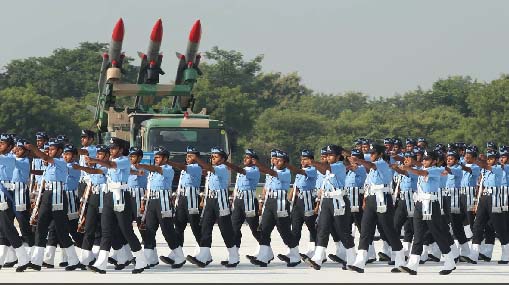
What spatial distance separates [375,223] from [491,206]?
3.01m

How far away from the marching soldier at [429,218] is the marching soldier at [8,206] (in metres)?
5.18

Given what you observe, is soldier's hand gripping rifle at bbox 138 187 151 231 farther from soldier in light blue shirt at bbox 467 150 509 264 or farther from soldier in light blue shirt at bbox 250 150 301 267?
soldier in light blue shirt at bbox 467 150 509 264

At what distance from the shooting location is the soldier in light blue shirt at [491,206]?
66.7 feet

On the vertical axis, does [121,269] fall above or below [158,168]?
below

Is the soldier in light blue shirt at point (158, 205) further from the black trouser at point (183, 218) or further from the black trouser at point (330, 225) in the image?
the black trouser at point (330, 225)

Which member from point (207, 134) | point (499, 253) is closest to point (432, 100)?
point (207, 134)

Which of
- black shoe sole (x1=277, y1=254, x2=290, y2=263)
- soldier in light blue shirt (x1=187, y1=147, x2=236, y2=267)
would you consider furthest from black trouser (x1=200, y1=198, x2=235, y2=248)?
black shoe sole (x1=277, y1=254, x2=290, y2=263)

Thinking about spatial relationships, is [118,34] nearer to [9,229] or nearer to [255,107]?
[9,229]

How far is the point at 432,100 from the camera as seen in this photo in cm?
8319

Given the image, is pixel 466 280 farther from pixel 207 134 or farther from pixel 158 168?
pixel 207 134

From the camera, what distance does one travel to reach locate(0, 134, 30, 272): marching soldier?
1783 cm

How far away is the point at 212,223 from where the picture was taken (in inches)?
742

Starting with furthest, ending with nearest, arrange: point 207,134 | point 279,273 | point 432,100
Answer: point 432,100 → point 207,134 → point 279,273

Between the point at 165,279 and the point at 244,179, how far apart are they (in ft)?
8.88
